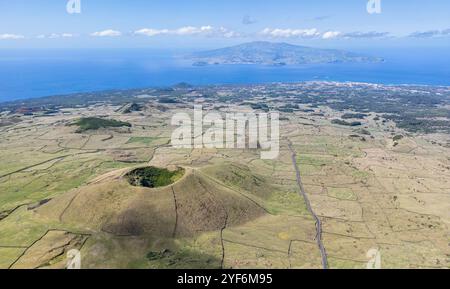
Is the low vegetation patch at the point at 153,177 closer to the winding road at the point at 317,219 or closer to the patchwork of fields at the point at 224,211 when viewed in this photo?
the patchwork of fields at the point at 224,211

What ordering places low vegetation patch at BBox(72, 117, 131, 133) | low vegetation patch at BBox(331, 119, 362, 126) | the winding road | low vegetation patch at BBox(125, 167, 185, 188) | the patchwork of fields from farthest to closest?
1. low vegetation patch at BBox(331, 119, 362, 126)
2. low vegetation patch at BBox(72, 117, 131, 133)
3. low vegetation patch at BBox(125, 167, 185, 188)
4. the winding road
5. the patchwork of fields

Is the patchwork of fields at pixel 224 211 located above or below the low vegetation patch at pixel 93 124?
below

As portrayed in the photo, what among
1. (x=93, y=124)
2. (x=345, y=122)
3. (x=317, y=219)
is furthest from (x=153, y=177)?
(x=345, y=122)

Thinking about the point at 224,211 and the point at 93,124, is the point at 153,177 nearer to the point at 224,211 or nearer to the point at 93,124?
the point at 224,211

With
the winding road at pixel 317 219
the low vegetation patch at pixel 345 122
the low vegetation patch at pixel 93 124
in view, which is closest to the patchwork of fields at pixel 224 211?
the winding road at pixel 317 219

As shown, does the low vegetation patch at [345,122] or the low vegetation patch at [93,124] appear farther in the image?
the low vegetation patch at [345,122]

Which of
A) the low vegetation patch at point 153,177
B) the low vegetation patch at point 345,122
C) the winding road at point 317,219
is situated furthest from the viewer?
the low vegetation patch at point 345,122

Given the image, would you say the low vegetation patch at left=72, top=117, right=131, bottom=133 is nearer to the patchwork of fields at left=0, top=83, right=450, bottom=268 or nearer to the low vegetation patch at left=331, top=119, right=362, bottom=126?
the patchwork of fields at left=0, top=83, right=450, bottom=268

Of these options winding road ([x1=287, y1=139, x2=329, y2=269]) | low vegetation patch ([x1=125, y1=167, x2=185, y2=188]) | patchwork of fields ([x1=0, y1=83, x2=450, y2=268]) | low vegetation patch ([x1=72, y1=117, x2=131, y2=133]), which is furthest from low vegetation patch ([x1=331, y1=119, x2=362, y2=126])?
low vegetation patch ([x1=125, y1=167, x2=185, y2=188])
